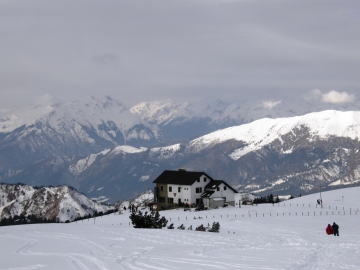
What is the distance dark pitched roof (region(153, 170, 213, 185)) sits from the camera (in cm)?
9019

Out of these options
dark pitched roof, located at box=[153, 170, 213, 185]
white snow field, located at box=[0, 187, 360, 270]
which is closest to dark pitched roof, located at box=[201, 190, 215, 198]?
dark pitched roof, located at box=[153, 170, 213, 185]

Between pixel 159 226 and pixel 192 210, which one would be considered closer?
pixel 159 226

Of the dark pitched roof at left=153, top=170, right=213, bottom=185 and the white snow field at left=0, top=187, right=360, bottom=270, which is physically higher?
the dark pitched roof at left=153, top=170, right=213, bottom=185

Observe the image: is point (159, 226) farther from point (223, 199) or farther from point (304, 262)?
point (223, 199)

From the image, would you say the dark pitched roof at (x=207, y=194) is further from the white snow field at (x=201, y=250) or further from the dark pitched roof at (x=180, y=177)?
the white snow field at (x=201, y=250)

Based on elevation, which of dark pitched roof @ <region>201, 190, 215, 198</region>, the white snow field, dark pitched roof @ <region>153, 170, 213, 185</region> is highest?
dark pitched roof @ <region>153, 170, 213, 185</region>

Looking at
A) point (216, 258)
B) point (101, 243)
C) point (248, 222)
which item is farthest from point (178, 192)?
point (216, 258)

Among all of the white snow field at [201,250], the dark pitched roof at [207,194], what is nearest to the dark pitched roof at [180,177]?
the dark pitched roof at [207,194]

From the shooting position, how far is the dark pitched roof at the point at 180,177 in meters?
90.2

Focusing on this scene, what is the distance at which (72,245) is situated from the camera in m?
37.5

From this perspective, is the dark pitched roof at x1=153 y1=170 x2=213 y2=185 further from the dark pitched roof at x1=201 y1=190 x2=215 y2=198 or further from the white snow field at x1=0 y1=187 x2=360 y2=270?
the white snow field at x1=0 y1=187 x2=360 y2=270

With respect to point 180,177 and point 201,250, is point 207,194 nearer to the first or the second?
point 180,177

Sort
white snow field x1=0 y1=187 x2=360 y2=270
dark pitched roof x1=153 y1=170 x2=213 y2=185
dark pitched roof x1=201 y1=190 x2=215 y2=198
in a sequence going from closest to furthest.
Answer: white snow field x1=0 y1=187 x2=360 y2=270 → dark pitched roof x1=201 y1=190 x2=215 y2=198 → dark pitched roof x1=153 y1=170 x2=213 y2=185

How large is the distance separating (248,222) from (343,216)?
13408 mm
